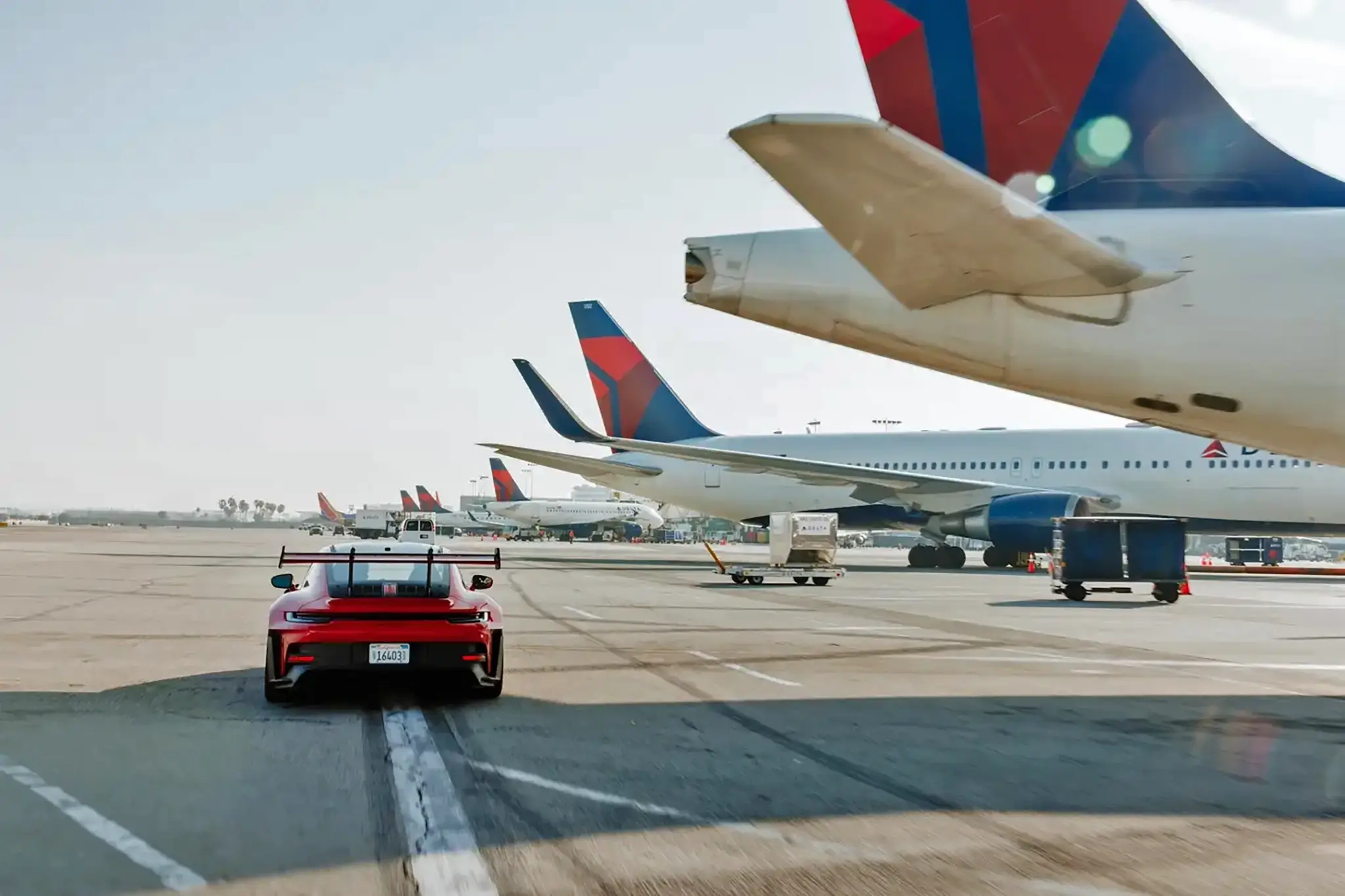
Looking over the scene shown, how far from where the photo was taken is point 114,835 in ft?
17.3

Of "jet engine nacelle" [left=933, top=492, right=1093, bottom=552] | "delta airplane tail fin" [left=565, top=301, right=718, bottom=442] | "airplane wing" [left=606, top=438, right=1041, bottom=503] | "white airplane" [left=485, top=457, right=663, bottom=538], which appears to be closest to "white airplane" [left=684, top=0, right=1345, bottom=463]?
"jet engine nacelle" [left=933, top=492, right=1093, bottom=552]

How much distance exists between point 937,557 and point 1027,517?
8.81 metres

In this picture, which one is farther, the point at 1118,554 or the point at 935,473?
the point at 935,473

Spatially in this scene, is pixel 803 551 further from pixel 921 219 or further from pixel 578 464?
pixel 921 219

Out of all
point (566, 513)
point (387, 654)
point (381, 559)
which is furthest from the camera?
point (566, 513)

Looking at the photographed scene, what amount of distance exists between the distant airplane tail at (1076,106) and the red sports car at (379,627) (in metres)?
5.68

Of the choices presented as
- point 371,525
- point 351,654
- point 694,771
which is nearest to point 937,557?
point 351,654

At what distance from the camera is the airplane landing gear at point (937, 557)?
3972 centimetres

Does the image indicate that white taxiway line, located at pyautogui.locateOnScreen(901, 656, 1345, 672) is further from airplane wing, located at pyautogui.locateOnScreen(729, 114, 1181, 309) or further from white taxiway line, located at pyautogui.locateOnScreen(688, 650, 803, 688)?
airplane wing, located at pyautogui.locateOnScreen(729, 114, 1181, 309)

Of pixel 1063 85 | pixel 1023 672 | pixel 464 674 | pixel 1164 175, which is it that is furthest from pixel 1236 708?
pixel 464 674

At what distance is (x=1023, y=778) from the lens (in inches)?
274

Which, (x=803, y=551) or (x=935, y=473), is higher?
(x=935, y=473)

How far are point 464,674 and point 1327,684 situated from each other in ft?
29.9

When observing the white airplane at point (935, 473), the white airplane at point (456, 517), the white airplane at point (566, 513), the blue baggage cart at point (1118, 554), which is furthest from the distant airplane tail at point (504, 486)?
the blue baggage cart at point (1118, 554)
